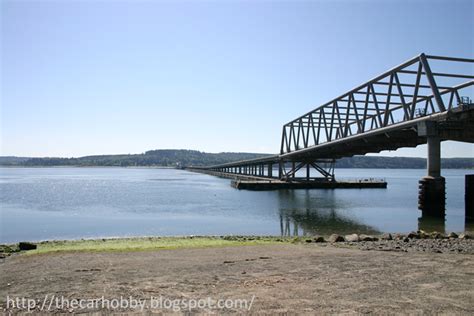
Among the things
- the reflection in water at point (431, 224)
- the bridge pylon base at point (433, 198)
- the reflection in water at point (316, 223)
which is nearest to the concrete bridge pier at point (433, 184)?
the bridge pylon base at point (433, 198)

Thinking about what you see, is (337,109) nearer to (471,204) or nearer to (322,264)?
(471,204)

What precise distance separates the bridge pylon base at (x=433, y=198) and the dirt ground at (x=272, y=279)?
22.9 m

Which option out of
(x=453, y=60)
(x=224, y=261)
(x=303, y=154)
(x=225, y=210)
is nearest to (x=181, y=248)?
(x=224, y=261)

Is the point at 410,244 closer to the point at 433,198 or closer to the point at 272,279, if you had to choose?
the point at 272,279

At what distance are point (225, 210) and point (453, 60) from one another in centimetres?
2820

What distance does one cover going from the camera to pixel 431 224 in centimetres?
3161

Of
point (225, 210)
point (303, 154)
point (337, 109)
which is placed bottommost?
point (225, 210)

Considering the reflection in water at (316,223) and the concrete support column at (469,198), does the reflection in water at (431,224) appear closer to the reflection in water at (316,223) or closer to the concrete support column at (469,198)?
the concrete support column at (469,198)

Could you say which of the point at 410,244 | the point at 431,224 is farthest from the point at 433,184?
the point at 410,244

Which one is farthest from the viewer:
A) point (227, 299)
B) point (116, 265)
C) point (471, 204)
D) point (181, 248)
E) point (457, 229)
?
point (471, 204)

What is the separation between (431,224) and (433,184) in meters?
5.07

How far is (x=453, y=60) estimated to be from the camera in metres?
40.7

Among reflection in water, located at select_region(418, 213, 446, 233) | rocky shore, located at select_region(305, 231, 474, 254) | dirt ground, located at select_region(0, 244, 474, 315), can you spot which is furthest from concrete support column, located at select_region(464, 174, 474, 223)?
dirt ground, located at select_region(0, 244, 474, 315)

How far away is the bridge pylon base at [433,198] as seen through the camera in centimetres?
3491
